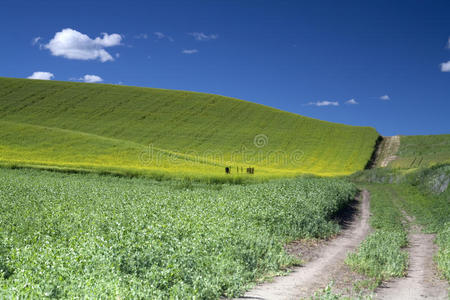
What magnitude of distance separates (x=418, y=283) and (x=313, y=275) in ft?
9.72

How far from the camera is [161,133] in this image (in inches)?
2815

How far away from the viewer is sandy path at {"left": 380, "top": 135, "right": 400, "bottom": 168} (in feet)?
232

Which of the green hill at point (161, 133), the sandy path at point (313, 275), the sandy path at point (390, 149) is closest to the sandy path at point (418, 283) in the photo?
the sandy path at point (313, 275)

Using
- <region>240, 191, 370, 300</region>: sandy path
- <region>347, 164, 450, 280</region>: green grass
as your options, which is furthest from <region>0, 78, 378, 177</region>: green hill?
<region>240, 191, 370, 300</region>: sandy path

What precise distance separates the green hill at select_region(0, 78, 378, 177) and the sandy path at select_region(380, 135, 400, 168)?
2.80 metres

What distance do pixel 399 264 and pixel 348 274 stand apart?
6.72 ft

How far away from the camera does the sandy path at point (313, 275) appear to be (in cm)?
950

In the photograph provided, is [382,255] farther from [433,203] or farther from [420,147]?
[420,147]

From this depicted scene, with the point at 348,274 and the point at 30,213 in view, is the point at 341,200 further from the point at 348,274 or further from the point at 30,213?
the point at 30,213

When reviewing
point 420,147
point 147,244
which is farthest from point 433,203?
point 420,147

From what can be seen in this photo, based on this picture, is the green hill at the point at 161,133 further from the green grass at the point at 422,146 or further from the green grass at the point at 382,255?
the green grass at the point at 382,255

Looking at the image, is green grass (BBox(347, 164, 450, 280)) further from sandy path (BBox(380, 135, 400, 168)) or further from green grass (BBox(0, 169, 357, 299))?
sandy path (BBox(380, 135, 400, 168))

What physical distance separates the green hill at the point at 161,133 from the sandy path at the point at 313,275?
24291 millimetres

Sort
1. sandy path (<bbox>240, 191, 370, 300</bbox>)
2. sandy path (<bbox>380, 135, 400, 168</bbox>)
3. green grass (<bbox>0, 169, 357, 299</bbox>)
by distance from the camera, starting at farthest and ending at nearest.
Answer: sandy path (<bbox>380, 135, 400, 168</bbox>) → sandy path (<bbox>240, 191, 370, 300</bbox>) → green grass (<bbox>0, 169, 357, 299</bbox>)
